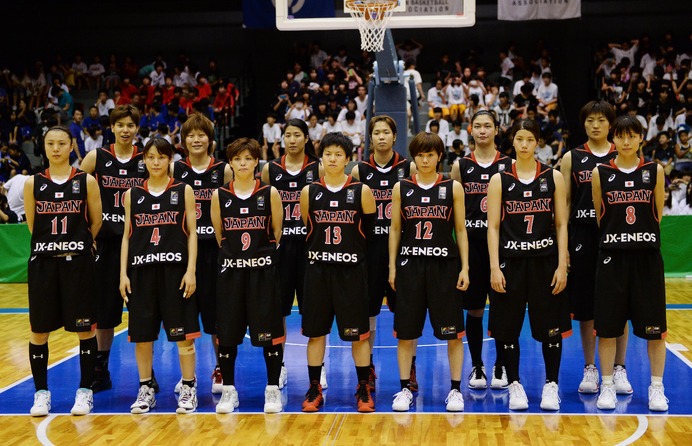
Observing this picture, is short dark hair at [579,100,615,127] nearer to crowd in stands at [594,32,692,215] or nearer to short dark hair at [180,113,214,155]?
short dark hair at [180,113,214,155]

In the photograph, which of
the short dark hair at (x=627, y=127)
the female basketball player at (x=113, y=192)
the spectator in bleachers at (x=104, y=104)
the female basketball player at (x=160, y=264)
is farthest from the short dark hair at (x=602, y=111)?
the spectator in bleachers at (x=104, y=104)

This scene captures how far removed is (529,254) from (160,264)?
8.88 ft

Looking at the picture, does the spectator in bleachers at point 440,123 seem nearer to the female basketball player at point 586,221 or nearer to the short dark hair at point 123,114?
the female basketball player at point 586,221

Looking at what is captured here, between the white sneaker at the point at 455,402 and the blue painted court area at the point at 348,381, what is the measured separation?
99 mm

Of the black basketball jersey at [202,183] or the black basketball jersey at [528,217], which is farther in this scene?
the black basketball jersey at [202,183]

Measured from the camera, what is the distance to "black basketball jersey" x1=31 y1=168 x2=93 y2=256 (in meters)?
5.97

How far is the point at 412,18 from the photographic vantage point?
27.2 ft

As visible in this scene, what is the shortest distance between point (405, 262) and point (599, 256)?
1.44 meters

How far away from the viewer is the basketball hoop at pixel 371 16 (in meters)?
8.20

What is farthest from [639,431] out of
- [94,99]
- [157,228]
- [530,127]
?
[94,99]

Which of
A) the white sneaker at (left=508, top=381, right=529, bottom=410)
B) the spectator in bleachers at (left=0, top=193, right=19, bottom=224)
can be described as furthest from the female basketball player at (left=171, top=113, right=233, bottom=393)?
the spectator in bleachers at (left=0, top=193, right=19, bottom=224)

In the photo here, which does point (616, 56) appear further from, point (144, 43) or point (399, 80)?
point (144, 43)

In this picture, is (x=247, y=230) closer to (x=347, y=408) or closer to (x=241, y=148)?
(x=241, y=148)

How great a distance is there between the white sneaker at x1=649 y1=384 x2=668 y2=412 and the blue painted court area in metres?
0.06
